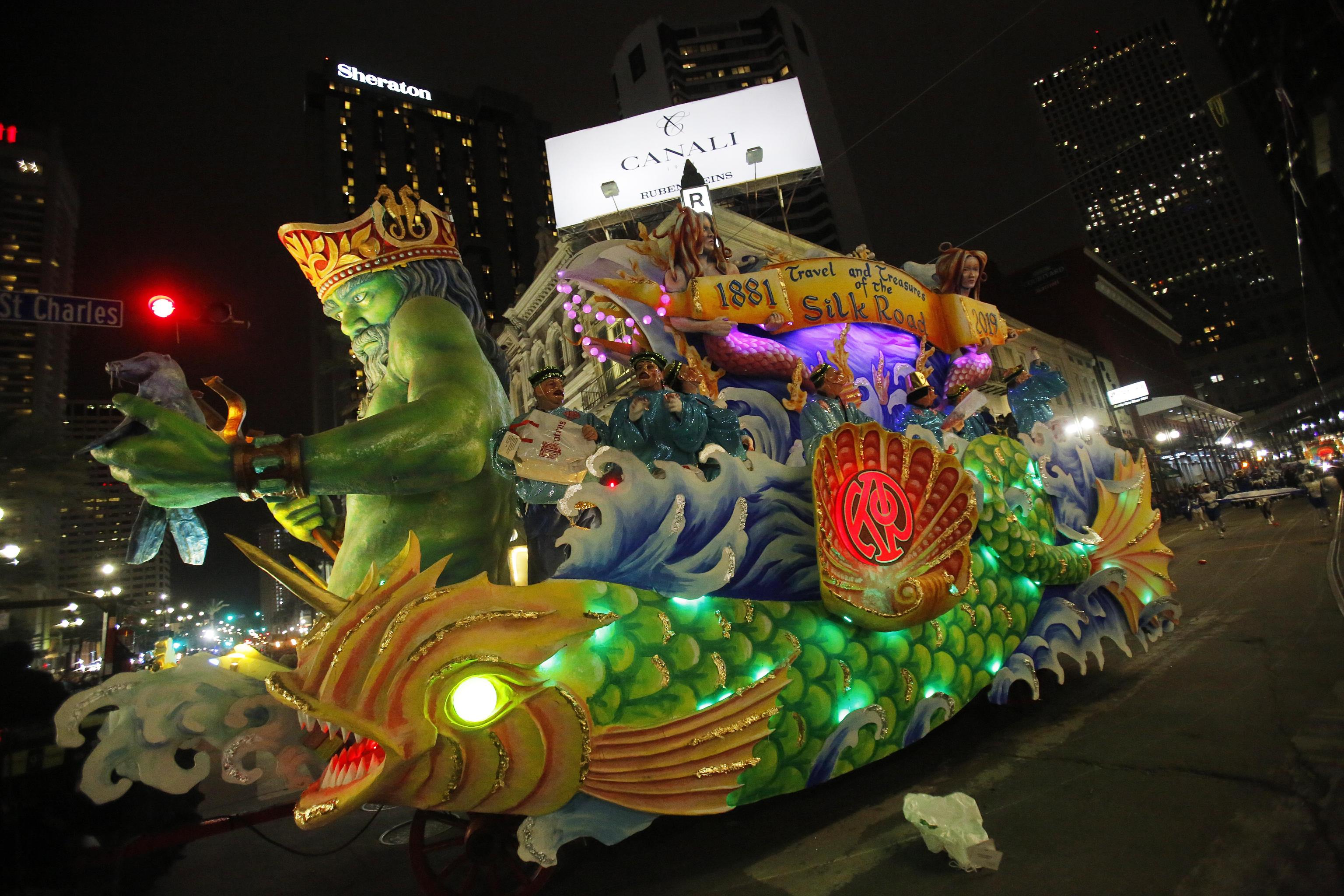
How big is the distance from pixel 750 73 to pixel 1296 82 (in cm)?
5810

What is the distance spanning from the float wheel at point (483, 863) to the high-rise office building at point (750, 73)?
46.8 m

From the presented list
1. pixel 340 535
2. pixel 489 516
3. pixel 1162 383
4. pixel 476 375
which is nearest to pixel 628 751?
pixel 489 516

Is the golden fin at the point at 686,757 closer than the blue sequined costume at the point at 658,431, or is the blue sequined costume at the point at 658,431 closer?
the golden fin at the point at 686,757

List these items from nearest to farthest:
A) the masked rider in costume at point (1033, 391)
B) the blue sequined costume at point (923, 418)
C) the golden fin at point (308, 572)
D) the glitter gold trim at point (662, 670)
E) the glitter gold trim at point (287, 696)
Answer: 1. the glitter gold trim at point (287, 696)
2. the golden fin at point (308, 572)
3. the glitter gold trim at point (662, 670)
4. the blue sequined costume at point (923, 418)
5. the masked rider in costume at point (1033, 391)

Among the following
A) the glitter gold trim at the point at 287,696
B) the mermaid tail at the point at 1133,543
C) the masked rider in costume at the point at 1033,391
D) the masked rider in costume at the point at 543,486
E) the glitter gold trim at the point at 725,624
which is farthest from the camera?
the masked rider in costume at the point at 1033,391

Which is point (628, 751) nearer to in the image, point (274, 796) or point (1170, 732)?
point (1170, 732)

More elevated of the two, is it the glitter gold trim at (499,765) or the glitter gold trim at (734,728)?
the glitter gold trim at (499,765)

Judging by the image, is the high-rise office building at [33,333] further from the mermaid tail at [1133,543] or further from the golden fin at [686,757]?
the mermaid tail at [1133,543]

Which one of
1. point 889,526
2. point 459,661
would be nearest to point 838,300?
point 889,526

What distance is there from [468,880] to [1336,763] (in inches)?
156

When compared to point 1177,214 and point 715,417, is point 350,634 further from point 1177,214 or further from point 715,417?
point 1177,214

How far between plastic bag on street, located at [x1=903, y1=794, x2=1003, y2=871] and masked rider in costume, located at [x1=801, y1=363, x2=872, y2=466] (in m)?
2.00

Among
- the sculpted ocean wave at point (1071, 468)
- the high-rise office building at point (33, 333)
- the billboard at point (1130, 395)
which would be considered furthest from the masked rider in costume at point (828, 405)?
the billboard at point (1130, 395)

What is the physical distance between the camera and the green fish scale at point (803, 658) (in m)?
2.48
